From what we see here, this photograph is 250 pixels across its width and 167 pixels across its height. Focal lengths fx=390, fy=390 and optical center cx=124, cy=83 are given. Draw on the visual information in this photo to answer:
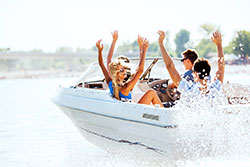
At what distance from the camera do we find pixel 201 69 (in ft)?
13.0

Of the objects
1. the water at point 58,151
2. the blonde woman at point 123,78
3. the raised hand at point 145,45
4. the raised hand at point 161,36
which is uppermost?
the raised hand at point 161,36

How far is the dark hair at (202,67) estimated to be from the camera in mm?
3930

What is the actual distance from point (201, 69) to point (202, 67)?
0.03 meters

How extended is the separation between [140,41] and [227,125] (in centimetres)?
141

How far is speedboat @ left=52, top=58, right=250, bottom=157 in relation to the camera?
389 centimetres

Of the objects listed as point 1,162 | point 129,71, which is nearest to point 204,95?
point 129,71

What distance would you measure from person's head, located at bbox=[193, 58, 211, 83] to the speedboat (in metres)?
0.47

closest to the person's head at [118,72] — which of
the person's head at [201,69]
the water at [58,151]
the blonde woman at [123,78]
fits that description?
the blonde woman at [123,78]

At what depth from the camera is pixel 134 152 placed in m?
4.49

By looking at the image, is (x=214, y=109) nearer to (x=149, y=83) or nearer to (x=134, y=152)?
(x=134, y=152)

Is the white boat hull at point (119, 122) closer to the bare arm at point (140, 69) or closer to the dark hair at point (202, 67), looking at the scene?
the bare arm at point (140, 69)

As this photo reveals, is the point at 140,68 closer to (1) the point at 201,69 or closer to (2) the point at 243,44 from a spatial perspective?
(1) the point at 201,69

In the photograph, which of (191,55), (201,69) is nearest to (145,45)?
(191,55)

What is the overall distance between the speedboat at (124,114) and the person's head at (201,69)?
47 cm
